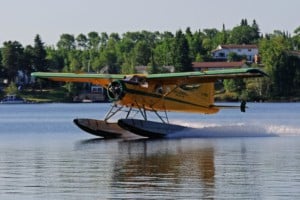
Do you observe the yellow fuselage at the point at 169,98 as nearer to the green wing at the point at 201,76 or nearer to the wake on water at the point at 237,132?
Answer: the green wing at the point at 201,76

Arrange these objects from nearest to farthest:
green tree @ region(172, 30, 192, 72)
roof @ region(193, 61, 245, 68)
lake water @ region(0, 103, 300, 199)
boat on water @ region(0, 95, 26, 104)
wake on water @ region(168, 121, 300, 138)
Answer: lake water @ region(0, 103, 300, 199), wake on water @ region(168, 121, 300, 138), boat on water @ region(0, 95, 26, 104), green tree @ region(172, 30, 192, 72), roof @ region(193, 61, 245, 68)

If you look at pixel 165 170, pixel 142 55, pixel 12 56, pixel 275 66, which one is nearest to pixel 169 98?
pixel 165 170

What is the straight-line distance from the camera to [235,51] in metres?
162

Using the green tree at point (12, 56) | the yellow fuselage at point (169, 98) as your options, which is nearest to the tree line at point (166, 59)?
the green tree at point (12, 56)

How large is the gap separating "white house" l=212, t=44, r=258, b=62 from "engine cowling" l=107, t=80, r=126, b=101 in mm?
124966

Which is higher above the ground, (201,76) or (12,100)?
(201,76)

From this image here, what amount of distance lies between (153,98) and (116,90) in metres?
2.38

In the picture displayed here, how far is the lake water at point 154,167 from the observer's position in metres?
18.2

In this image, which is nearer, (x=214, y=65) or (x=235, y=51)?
(x=214, y=65)

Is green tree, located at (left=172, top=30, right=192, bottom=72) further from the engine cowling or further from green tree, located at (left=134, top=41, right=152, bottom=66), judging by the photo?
the engine cowling

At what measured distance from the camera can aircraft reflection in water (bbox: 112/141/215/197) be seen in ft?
61.6

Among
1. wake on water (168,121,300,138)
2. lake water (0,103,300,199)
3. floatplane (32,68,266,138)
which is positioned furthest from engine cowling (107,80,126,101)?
wake on water (168,121,300,138)

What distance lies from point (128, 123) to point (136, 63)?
377ft

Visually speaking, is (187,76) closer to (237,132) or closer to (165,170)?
(237,132)
